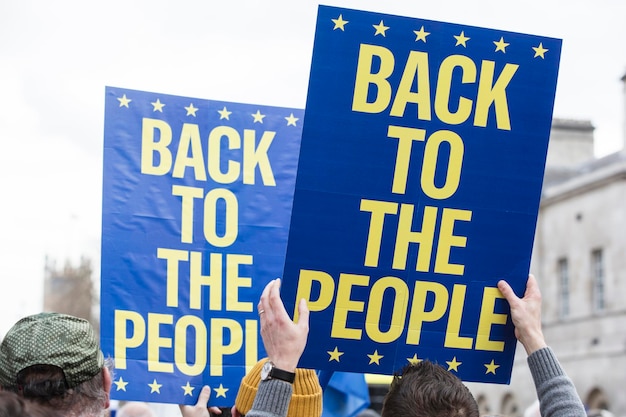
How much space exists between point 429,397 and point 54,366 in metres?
1.06

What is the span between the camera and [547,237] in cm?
4234

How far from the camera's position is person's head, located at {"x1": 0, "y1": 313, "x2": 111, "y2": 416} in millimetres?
3059

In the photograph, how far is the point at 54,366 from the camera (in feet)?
10.0

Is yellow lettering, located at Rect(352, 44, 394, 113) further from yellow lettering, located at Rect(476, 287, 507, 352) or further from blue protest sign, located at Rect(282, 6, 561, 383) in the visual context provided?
yellow lettering, located at Rect(476, 287, 507, 352)

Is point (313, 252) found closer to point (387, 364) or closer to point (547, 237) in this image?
point (387, 364)

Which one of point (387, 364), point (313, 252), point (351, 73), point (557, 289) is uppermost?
point (351, 73)

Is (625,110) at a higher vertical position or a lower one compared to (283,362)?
higher

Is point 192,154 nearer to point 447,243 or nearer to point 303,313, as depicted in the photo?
point 447,243

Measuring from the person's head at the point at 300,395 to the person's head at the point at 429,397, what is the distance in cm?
28

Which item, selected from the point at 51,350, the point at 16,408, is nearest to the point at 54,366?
the point at 51,350

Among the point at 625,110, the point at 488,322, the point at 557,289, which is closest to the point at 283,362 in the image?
the point at 488,322

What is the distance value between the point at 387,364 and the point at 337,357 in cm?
19

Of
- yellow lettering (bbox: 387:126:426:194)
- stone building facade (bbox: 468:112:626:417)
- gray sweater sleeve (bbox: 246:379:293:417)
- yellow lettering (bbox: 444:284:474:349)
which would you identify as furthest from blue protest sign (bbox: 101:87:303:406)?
stone building facade (bbox: 468:112:626:417)

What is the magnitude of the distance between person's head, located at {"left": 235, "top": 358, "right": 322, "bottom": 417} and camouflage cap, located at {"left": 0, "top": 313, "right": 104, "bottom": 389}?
0.59 metres
